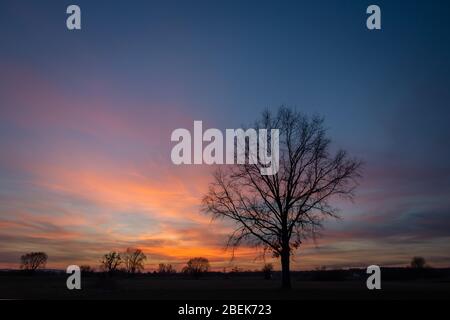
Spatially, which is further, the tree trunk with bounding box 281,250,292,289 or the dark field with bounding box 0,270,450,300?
the tree trunk with bounding box 281,250,292,289

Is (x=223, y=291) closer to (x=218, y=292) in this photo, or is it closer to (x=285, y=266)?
(x=218, y=292)

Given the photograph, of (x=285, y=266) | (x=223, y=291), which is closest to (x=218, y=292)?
(x=223, y=291)

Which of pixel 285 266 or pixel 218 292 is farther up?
pixel 285 266

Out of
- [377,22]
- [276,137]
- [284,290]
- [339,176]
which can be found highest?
[377,22]

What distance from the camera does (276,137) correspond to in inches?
1542

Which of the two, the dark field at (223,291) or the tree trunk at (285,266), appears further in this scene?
the tree trunk at (285,266)

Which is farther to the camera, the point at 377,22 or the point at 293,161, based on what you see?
the point at 293,161

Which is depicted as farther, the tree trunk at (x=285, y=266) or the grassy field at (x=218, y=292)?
the tree trunk at (x=285, y=266)
